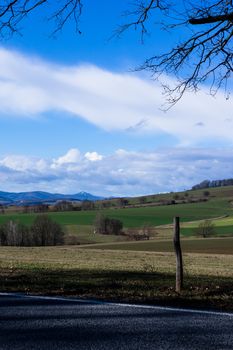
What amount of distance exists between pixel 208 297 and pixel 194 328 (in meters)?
2.41

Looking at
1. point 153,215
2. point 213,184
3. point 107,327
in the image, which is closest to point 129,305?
point 107,327

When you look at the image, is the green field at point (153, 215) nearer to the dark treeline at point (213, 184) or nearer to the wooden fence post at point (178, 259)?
the dark treeline at point (213, 184)

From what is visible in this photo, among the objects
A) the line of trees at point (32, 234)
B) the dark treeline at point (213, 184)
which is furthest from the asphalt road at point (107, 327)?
the dark treeline at point (213, 184)

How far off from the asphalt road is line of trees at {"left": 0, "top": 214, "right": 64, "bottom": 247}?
6783 cm

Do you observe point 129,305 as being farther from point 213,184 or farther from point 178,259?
point 213,184

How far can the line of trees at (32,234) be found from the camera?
74.5 metres

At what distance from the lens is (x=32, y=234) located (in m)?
76.7

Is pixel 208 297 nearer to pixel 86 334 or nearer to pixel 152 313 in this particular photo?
pixel 152 313

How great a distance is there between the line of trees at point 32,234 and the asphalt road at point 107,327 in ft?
223

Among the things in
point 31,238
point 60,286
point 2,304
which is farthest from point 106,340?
point 31,238

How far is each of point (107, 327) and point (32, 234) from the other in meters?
71.5

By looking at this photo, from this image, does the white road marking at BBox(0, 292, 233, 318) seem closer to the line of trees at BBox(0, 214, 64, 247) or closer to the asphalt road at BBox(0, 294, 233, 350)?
the asphalt road at BBox(0, 294, 233, 350)

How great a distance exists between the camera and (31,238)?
76.4 metres

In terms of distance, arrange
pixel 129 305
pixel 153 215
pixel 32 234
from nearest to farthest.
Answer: pixel 129 305 → pixel 32 234 → pixel 153 215
